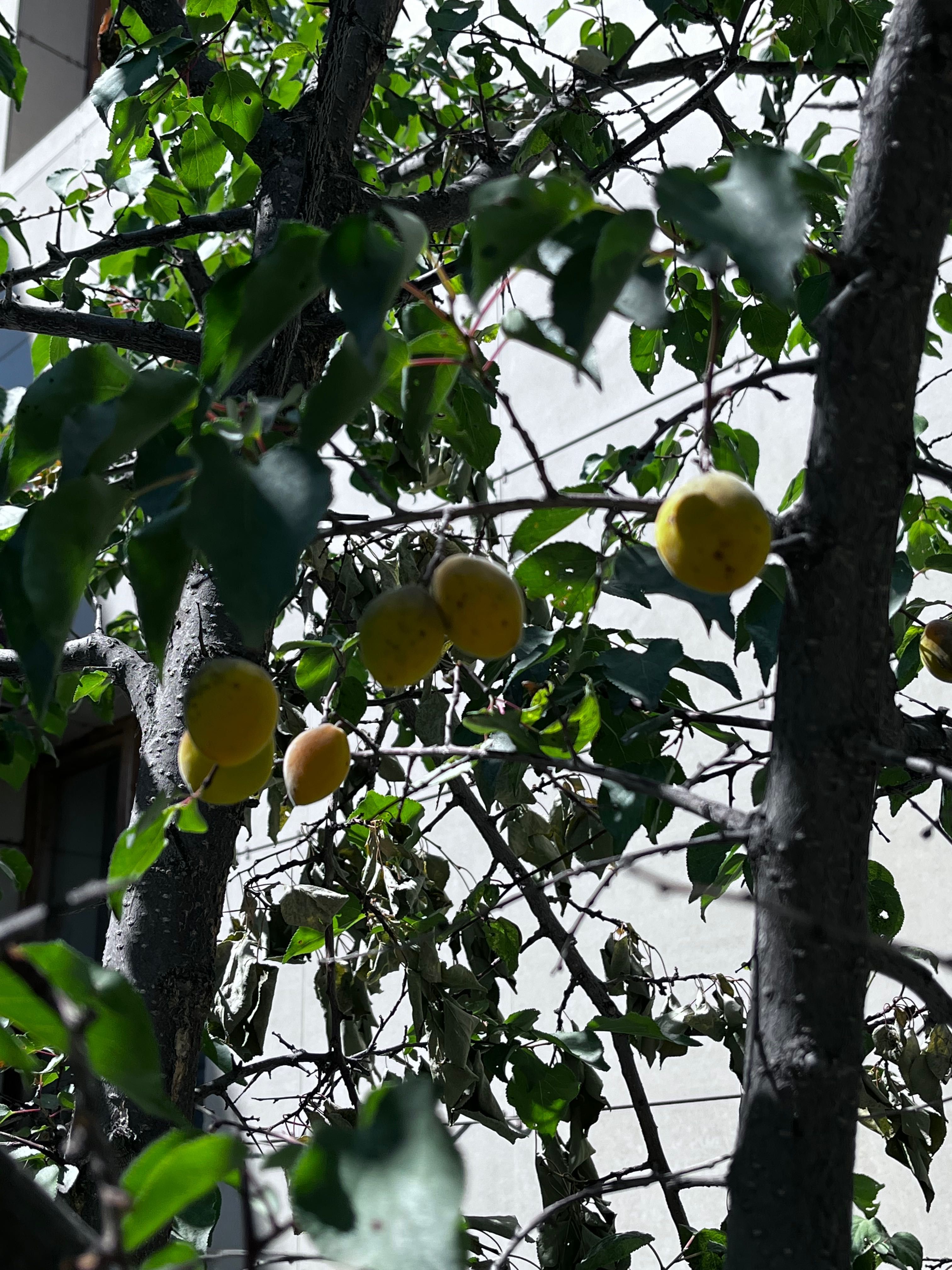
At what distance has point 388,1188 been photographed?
0.40 metres

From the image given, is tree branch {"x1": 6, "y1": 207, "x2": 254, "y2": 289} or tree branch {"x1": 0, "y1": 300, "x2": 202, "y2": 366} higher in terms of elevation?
tree branch {"x1": 6, "y1": 207, "x2": 254, "y2": 289}

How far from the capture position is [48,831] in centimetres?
507

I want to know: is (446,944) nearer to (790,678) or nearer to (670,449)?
(670,449)

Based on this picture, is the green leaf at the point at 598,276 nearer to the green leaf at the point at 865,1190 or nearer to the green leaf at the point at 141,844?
the green leaf at the point at 141,844

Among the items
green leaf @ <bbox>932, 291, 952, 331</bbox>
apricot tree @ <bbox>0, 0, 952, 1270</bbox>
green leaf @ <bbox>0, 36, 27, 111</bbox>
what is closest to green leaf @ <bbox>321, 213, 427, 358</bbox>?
apricot tree @ <bbox>0, 0, 952, 1270</bbox>

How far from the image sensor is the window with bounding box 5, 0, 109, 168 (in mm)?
5625

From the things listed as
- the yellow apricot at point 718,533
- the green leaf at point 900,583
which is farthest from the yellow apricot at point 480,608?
the green leaf at point 900,583

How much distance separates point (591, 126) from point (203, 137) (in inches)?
20.8

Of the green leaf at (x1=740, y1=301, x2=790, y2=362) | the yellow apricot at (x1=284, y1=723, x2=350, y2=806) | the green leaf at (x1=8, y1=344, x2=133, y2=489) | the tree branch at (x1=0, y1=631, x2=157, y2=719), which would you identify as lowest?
the yellow apricot at (x1=284, y1=723, x2=350, y2=806)

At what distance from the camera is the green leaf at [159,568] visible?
0.53m

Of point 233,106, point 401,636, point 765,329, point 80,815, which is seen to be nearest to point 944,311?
point 765,329

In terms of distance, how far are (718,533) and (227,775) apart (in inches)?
12.4

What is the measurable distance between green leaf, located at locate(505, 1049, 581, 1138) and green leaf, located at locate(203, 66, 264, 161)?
3.80ft

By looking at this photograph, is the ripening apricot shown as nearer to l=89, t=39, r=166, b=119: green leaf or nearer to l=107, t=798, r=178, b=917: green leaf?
l=107, t=798, r=178, b=917: green leaf
